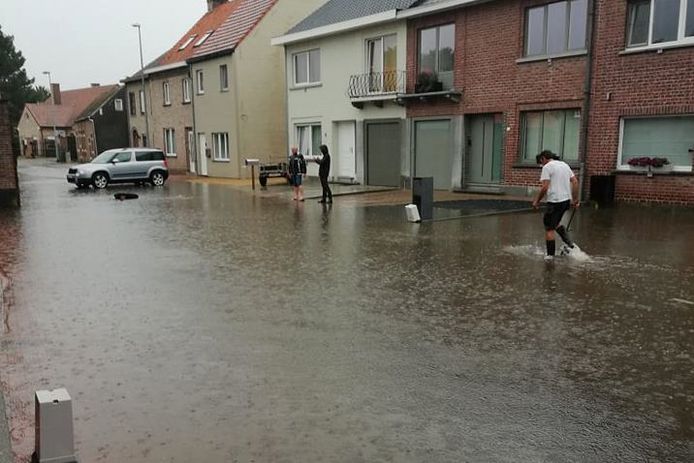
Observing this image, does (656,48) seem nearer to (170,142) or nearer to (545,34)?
(545,34)

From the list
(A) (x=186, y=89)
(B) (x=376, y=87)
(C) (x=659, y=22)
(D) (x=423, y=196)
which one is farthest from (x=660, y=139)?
(A) (x=186, y=89)

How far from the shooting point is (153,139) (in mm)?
37656

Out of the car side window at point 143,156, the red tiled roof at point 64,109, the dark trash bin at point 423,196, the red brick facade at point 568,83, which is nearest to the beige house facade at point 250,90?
the car side window at point 143,156

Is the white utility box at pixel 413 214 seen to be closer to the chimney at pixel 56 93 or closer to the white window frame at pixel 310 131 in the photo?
the white window frame at pixel 310 131

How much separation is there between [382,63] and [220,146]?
10.7m

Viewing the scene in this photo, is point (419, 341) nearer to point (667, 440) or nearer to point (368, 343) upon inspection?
point (368, 343)

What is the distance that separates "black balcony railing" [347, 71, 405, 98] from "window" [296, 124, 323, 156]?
291 centimetres

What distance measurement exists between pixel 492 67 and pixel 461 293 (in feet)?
41.4

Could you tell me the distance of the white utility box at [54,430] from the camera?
3.32 m

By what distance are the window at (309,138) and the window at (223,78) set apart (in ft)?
14.7

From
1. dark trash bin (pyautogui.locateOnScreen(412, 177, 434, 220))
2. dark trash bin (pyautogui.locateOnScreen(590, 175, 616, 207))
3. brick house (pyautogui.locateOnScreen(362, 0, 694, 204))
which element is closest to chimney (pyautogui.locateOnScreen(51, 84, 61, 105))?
brick house (pyautogui.locateOnScreen(362, 0, 694, 204))

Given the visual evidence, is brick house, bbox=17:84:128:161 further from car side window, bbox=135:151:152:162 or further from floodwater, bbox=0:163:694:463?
floodwater, bbox=0:163:694:463

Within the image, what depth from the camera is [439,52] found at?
65.4 feet

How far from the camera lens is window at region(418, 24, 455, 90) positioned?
64.1 feet
